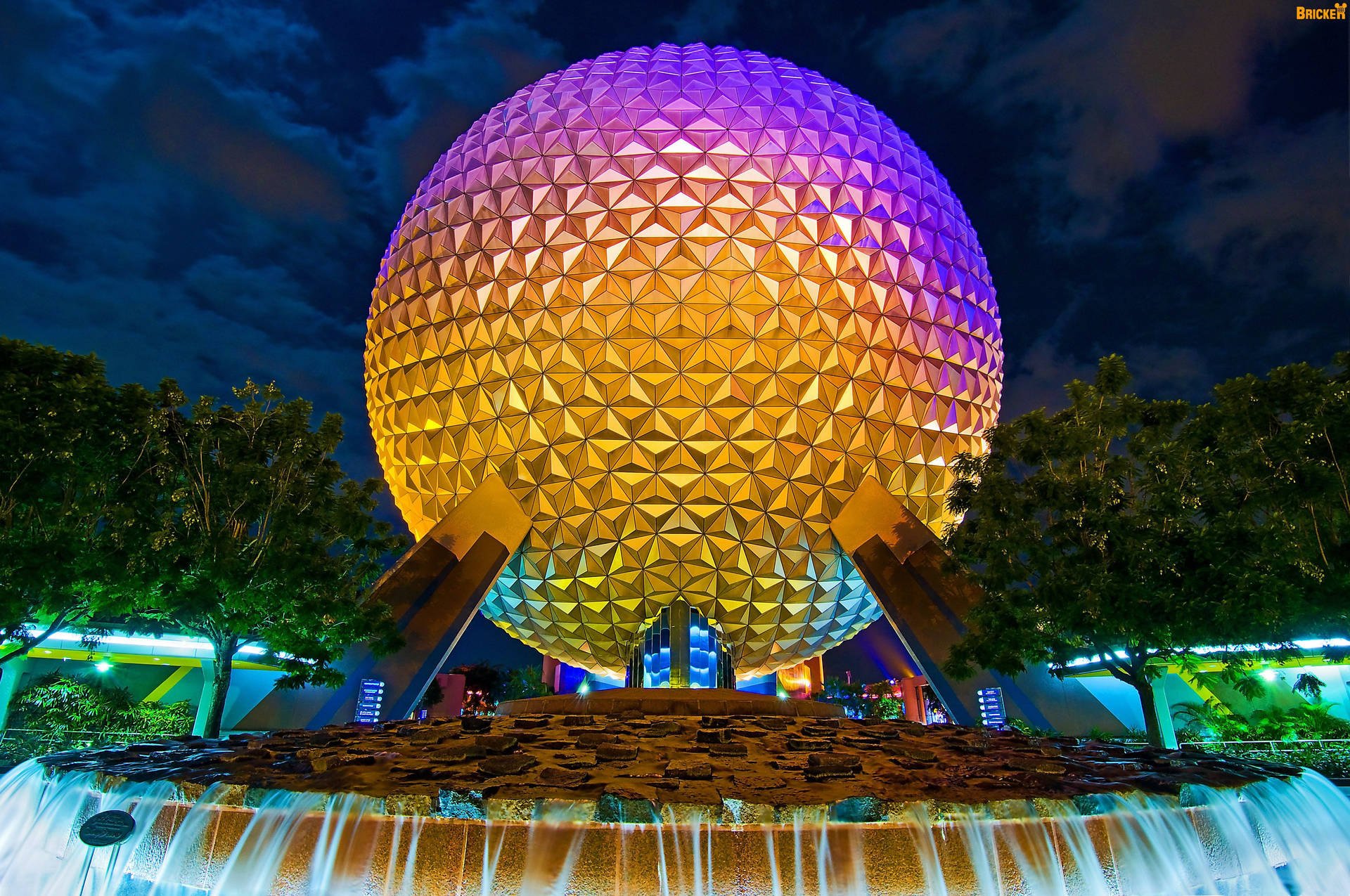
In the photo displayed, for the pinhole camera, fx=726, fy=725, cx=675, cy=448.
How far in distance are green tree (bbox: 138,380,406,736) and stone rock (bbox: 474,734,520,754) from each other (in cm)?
1073

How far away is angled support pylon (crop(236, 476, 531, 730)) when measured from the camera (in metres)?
18.5

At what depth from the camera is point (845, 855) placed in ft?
17.3

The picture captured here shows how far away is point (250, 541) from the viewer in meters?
17.5

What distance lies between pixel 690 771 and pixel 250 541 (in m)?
15.1

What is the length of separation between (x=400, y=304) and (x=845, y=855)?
22.2 meters

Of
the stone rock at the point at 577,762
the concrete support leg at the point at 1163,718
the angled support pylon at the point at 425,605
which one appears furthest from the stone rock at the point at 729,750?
the concrete support leg at the point at 1163,718

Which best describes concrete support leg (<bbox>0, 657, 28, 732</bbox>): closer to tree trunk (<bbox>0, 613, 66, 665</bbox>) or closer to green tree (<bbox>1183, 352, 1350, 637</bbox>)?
tree trunk (<bbox>0, 613, 66, 665</bbox>)

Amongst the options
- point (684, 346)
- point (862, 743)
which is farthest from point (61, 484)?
point (862, 743)

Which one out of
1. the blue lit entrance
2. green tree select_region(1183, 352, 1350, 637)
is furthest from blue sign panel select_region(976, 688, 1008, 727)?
the blue lit entrance

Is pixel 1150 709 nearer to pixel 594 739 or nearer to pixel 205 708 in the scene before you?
pixel 594 739

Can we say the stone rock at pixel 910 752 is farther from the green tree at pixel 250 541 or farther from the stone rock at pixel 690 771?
the green tree at pixel 250 541

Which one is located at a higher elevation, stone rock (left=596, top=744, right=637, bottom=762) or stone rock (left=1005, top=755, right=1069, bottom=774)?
stone rock (left=596, top=744, right=637, bottom=762)

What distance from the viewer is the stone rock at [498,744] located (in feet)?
25.8

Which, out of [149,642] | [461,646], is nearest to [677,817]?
[149,642]
